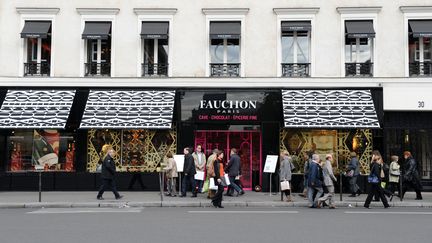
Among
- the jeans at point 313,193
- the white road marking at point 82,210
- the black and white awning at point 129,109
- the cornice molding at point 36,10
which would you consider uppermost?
the cornice molding at point 36,10

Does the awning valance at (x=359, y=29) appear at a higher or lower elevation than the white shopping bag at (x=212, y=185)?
higher

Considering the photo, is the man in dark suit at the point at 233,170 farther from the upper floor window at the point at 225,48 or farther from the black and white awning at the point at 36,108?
the black and white awning at the point at 36,108

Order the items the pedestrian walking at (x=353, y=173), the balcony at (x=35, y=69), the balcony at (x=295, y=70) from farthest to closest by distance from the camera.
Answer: the balcony at (x=35, y=69) < the balcony at (x=295, y=70) < the pedestrian walking at (x=353, y=173)

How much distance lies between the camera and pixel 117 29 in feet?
62.9

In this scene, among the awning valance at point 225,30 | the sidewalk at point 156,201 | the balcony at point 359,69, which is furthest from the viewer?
the balcony at point 359,69

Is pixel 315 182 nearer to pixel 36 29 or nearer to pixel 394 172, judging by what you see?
pixel 394 172

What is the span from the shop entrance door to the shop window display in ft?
17.0

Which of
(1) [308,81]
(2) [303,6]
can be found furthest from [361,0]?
(1) [308,81]

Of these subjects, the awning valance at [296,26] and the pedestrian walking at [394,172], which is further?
the awning valance at [296,26]

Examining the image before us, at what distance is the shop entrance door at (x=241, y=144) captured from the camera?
63.6 ft

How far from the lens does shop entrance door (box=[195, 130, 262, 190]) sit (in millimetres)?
19391

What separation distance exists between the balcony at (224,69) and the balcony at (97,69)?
13.6 ft

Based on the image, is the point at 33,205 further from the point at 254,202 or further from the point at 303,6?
the point at 303,6

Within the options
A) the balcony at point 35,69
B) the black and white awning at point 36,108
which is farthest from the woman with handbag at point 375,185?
the balcony at point 35,69
